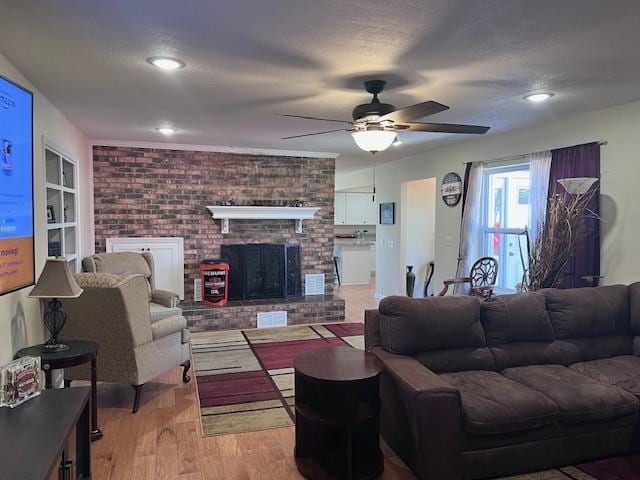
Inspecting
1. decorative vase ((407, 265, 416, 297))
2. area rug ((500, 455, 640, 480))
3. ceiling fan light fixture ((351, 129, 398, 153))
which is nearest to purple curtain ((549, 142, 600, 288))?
area rug ((500, 455, 640, 480))

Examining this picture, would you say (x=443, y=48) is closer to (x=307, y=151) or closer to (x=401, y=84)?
(x=401, y=84)

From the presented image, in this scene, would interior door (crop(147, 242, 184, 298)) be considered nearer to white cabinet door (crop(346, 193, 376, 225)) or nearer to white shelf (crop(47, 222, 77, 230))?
white shelf (crop(47, 222, 77, 230))

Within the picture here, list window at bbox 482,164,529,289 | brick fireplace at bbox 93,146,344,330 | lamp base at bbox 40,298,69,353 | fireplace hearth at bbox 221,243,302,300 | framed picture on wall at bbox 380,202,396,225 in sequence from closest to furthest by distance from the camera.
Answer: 1. lamp base at bbox 40,298,69,353
2. window at bbox 482,164,529,289
3. brick fireplace at bbox 93,146,344,330
4. fireplace hearth at bbox 221,243,302,300
5. framed picture on wall at bbox 380,202,396,225

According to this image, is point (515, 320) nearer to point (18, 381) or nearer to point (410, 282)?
point (18, 381)

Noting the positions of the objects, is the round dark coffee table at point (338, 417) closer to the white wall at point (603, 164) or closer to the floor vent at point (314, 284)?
the white wall at point (603, 164)

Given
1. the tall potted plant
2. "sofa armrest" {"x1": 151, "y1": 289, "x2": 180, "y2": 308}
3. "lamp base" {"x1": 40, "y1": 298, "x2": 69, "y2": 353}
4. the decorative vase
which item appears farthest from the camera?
the decorative vase

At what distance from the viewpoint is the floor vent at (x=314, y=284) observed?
670 cm

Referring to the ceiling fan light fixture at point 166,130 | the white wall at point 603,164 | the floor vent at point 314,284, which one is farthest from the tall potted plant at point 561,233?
the ceiling fan light fixture at point 166,130

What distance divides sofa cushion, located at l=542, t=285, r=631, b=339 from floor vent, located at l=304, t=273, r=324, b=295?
3806 millimetres

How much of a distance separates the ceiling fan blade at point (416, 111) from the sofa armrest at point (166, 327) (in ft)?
7.81

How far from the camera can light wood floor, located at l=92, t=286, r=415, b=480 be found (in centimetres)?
260

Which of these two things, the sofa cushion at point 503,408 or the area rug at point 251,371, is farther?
the area rug at point 251,371

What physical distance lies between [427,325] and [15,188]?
2.69m

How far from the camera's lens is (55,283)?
2816mm
